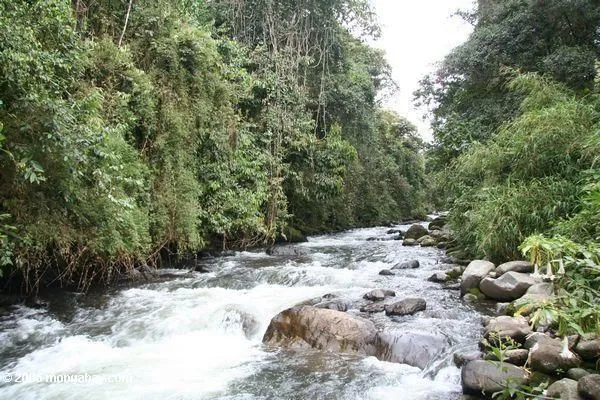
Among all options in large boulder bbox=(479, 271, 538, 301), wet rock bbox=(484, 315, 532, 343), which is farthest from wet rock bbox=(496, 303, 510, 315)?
wet rock bbox=(484, 315, 532, 343)

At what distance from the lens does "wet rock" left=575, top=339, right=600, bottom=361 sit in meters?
3.37

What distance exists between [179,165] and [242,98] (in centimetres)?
425

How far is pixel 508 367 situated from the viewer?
3.59 meters

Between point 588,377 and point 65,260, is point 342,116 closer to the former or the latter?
point 65,260

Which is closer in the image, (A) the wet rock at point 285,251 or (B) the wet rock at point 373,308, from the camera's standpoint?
(B) the wet rock at point 373,308

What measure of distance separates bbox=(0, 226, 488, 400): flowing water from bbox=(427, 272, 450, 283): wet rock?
0.69ft

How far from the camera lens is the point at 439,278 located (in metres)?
7.62

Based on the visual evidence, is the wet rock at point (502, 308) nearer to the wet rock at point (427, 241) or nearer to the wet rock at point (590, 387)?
the wet rock at point (590, 387)

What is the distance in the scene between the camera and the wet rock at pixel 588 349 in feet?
11.0

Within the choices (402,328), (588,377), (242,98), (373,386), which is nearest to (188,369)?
(373,386)

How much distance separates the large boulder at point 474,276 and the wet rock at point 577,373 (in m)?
3.19

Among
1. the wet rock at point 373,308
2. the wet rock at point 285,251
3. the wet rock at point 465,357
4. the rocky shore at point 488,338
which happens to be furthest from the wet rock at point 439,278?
the wet rock at point 285,251

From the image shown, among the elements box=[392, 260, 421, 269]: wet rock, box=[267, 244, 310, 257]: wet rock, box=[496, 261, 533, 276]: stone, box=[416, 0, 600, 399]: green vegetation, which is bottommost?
box=[392, 260, 421, 269]: wet rock

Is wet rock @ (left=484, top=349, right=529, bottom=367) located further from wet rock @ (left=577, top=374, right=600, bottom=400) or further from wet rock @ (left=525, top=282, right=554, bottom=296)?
wet rock @ (left=525, top=282, right=554, bottom=296)
